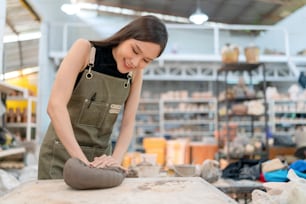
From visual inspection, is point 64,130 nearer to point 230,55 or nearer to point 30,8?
point 230,55

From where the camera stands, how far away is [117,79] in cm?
135

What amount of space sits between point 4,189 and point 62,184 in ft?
3.03

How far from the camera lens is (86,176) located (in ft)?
3.03

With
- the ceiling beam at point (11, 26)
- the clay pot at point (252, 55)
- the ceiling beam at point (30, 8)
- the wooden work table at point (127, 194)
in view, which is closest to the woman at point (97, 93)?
the wooden work table at point (127, 194)

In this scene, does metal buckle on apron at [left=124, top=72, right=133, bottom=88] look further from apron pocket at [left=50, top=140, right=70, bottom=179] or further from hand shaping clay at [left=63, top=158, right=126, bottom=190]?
hand shaping clay at [left=63, top=158, right=126, bottom=190]

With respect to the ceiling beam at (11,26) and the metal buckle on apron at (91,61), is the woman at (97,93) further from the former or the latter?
the ceiling beam at (11,26)

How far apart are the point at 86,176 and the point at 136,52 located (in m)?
0.51

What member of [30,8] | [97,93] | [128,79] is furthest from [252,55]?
[30,8]

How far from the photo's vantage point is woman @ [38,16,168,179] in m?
1.16

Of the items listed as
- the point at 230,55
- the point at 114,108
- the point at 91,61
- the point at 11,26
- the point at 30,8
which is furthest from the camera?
the point at 30,8

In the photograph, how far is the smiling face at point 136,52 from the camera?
1156mm

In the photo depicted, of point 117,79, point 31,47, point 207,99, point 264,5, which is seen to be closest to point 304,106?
point 207,99

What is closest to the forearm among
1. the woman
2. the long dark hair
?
the woman

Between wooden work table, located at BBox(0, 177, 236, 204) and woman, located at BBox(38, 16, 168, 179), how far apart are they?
14cm
